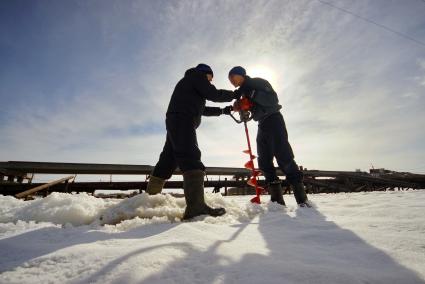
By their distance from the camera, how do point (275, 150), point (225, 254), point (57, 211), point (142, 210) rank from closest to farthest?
point (225, 254) → point (57, 211) → point (142, 210) → point (275, 150)

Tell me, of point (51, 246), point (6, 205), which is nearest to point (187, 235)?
point (51, 246)

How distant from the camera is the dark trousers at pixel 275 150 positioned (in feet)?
11.9

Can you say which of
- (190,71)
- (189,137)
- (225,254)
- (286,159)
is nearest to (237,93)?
(190,71)

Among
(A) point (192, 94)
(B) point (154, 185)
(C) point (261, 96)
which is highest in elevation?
(C) point (261, 96)

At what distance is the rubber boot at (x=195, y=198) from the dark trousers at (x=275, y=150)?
143 cm

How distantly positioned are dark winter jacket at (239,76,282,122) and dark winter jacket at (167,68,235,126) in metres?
0.90

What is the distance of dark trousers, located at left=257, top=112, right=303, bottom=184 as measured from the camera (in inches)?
143

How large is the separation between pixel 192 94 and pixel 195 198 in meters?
1.19

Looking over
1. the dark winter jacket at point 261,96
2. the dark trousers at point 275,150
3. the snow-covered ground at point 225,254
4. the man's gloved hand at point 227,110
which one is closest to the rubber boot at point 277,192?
the dark trousers at point 275,150

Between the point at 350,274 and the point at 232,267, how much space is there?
44 cm

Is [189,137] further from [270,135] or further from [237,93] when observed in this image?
[270,135]

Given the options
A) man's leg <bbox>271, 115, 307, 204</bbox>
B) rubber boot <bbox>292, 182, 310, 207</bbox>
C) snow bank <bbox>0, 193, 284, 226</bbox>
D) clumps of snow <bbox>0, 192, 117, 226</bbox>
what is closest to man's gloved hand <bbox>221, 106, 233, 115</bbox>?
man's leg <bbox>271, 115, 307, 204</bbox>

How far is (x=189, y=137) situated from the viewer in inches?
110

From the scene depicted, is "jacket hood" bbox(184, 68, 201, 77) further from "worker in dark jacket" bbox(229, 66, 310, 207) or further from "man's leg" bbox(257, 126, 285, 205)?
"man's leg" bbox(257, 126, 285, 205)
